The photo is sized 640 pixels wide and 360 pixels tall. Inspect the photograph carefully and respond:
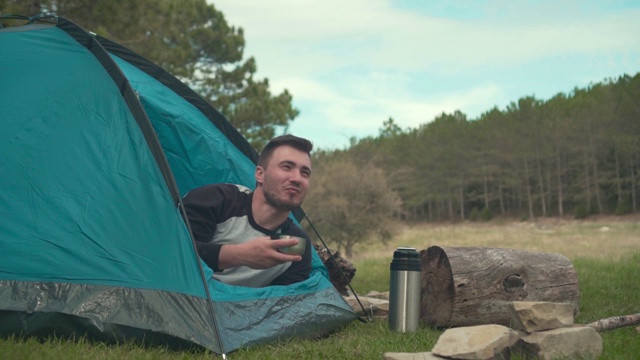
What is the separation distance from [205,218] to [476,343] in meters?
2.02

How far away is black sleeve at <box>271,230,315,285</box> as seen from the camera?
16.7ft

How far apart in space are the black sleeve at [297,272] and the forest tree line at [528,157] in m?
24.7

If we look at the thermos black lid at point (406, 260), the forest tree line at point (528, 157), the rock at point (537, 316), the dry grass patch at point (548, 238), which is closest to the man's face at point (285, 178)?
the thermos black lid at point (406, 260)

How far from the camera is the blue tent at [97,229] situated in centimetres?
408

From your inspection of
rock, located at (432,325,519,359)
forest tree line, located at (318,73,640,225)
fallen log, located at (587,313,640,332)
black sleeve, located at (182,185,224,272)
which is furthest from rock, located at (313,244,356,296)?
forest tree line, located at (318,73,640,225)

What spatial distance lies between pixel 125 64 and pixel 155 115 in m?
0.49

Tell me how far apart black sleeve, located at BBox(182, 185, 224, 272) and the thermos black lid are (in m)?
1.37

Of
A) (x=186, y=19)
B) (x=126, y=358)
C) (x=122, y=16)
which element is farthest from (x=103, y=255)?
(x=186, y=19)

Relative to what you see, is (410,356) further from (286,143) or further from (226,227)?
(286,143)

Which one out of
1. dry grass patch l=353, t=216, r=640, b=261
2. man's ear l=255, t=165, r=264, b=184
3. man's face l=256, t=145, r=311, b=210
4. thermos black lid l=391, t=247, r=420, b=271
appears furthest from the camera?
dry grass patch l=353, t=216, r=640, b=261

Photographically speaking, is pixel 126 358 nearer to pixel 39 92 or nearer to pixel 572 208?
pixel 39 92

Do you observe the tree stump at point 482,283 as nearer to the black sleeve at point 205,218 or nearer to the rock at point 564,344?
the rock at point 564,344

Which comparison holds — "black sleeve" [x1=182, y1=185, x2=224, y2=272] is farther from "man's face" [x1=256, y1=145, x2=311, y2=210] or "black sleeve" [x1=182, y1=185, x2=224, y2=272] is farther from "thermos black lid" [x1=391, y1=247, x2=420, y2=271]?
"thermos black lid" [x1=391, y1=247, x2=420, y2=271]

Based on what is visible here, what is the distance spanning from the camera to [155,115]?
5.87m
